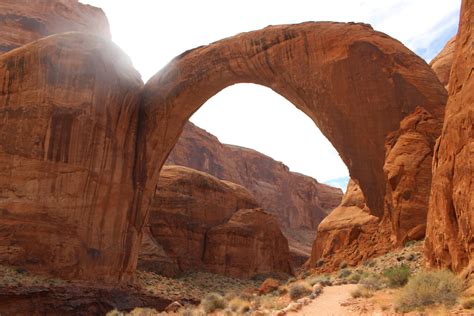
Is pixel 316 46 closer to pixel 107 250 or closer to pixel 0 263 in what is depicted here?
pixel 107 250

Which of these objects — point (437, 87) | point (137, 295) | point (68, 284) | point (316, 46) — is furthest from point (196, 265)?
point (437, 87)

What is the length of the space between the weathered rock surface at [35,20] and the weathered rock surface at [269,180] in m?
18.9

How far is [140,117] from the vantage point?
2184 cm

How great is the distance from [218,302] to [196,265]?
22.2 meters

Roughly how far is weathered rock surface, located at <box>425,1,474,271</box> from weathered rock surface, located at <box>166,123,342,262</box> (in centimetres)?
5374

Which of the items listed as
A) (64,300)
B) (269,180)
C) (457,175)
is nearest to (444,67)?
(457,175)

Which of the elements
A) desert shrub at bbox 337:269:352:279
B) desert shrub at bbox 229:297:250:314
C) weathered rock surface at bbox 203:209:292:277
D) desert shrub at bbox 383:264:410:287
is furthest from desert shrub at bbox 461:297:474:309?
weathered rock surface at bbox 203:209:292:277

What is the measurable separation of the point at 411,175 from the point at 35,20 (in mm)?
46909

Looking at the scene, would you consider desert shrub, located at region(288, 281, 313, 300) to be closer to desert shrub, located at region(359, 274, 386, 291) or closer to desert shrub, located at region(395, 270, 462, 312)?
desert shrub, located at region(359, 274, 386, 291)

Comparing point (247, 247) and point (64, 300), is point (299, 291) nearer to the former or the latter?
point (64, 300)

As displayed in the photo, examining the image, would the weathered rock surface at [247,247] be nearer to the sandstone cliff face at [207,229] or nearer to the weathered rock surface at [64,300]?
the sandstone cliff face at [207,229]

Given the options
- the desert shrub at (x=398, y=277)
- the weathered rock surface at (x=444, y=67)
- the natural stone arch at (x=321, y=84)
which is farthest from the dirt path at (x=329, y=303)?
the weathered rock surface at (x=444, y=67)

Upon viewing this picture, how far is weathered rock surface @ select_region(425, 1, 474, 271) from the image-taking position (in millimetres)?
7621

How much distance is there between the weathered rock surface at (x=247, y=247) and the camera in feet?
118
